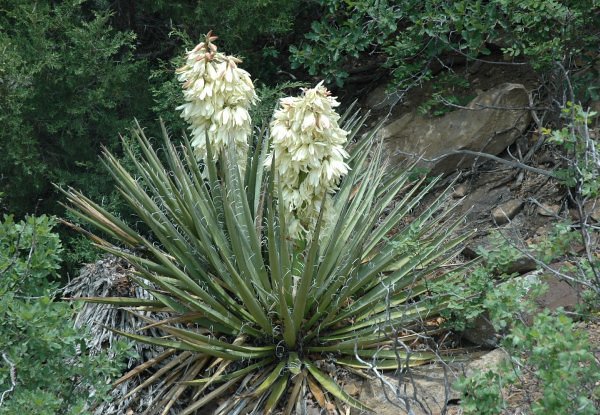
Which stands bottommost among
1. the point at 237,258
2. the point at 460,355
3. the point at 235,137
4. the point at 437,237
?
the point at 460,355

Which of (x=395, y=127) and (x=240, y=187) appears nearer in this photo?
(x=240, y=187)

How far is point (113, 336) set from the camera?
430 cm

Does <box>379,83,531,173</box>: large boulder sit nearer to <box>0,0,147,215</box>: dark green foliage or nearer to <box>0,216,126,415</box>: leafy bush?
<box>0,0,147,215</box>: dark green foliage

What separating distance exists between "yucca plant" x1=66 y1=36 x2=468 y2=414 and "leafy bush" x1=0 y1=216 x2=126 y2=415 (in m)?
0.34

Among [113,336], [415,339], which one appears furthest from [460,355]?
[113,336]

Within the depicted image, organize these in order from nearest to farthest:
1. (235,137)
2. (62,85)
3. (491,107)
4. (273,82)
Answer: (235,137) < (491,107) < (62,85) < (273,82)

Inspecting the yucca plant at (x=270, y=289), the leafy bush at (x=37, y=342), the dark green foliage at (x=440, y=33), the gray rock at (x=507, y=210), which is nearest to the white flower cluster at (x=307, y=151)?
the yucca plant at (x=270, y=289)

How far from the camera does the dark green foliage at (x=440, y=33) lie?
5043mm

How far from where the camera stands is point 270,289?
12.9ft

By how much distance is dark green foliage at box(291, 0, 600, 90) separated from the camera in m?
5.04

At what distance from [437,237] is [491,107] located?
132 cm

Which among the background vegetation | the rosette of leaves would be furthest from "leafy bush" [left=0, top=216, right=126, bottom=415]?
the background vegetation

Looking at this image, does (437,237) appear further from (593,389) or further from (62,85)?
(62,85)

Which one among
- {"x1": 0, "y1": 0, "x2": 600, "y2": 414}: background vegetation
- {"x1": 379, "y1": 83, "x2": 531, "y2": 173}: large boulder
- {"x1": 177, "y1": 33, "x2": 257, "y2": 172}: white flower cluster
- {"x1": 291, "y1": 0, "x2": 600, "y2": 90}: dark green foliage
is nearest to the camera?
{"x1": 177, "y1": 33, "x2": 257, "y2": 172}: white flower cluster
